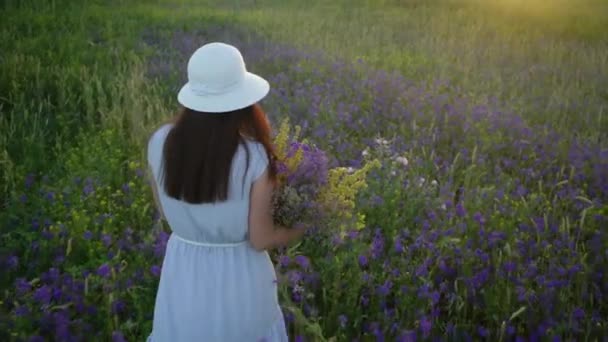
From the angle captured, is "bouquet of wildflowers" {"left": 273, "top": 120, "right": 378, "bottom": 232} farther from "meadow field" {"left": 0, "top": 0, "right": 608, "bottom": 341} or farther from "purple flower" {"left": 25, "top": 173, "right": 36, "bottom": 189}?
"purple flower" {"left": 25, "top": 173, "right": 36, "bottom": 189}

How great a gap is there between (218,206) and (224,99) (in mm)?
434

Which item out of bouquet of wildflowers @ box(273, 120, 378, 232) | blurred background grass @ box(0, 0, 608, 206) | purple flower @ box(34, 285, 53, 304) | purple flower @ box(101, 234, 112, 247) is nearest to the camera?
bouquet of wildflowers @ box(273, 120, 378, 232)

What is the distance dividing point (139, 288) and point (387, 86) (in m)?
4.37

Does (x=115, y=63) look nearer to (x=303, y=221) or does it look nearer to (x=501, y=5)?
(x=303, y=221)

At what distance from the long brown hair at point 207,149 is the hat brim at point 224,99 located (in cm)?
7

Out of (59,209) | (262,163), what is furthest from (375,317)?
(59,209)

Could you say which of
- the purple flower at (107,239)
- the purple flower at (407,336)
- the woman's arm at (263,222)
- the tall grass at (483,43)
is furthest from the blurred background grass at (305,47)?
the purple flower at (407,336)

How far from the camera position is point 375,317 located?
3268mm

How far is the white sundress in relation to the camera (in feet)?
7.44

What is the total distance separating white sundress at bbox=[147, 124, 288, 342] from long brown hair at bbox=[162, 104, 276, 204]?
0.12 meters

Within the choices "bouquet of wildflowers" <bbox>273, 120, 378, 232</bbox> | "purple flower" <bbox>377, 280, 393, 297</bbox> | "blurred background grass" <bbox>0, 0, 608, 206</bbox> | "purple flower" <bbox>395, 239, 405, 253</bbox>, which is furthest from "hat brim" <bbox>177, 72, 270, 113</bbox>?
"blurred background grass" <bbox>0, 0, 608, 206</bbox>

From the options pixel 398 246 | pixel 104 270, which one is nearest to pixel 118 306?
pixel 104 270

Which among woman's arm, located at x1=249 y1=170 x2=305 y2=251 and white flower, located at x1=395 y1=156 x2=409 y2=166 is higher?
woman's arm, located at x1=249 y1=170 x2=305 y2=251

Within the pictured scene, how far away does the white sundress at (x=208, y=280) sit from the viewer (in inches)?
89.3
